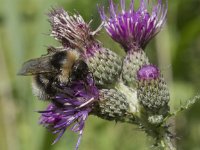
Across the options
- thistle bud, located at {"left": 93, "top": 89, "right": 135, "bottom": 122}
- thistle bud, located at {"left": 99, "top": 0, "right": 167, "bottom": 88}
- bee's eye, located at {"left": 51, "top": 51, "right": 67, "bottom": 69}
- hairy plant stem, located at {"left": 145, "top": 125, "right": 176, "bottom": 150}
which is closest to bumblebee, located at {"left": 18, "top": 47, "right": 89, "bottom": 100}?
bee's eye, located at {"left": 51, "top": 51, "right": 67, "bottom": 69}

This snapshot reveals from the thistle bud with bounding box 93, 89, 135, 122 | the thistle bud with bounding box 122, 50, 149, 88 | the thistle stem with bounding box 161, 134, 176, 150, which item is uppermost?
the thistle bud with bounding box 122, 50, 149, 88

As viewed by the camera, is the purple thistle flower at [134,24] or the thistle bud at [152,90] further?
the purple thistle flower at [134,24]

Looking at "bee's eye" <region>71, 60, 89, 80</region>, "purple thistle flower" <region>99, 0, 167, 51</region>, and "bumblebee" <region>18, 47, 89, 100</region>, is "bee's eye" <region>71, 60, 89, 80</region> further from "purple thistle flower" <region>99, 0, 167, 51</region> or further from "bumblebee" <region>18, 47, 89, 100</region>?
"purple thistle flower" <region>99, 0, 167, 51</region>

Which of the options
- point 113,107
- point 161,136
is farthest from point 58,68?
point 161,136

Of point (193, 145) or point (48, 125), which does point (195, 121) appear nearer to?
point (193, 145)

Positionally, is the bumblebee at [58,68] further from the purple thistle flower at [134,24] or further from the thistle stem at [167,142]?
the thistle stem at [167,142]

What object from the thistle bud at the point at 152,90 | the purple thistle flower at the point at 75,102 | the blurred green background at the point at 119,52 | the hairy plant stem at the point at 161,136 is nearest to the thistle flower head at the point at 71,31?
the purple thistle flower at the point at 75,102
